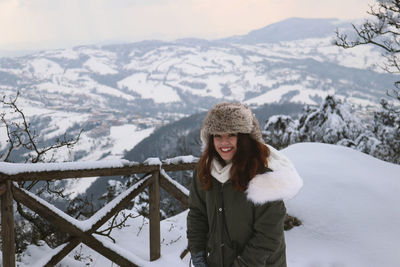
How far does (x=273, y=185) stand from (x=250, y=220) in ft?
0.82

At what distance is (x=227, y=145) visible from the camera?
1.96 m

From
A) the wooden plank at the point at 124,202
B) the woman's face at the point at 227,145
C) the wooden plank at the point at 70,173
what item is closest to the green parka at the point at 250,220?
the woman's face at the point at 227,145

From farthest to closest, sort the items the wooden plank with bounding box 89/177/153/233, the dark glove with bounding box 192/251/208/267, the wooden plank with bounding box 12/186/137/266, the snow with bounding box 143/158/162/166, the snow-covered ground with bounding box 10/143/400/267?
the snow-covered ground with bounding box 10/143/400/267
the snow with bounding box 143/158/162/166
the wooden plank with bounding box 89/177/153/233
the wooden plank with bounding box 12/186/137/266
the dark glove with bounding box 192/251/208/267

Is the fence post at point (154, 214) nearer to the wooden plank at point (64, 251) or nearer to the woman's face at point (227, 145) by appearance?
the wooden plank at point (64, 251)

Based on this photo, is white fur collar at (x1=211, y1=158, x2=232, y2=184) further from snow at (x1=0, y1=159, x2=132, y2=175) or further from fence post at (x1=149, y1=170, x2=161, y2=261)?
fence post at (x1=149, y1=170, x2=161, y2=261)

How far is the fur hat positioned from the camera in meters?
1.92

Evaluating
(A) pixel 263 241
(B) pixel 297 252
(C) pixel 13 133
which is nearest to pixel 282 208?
(A) pixel 263 241

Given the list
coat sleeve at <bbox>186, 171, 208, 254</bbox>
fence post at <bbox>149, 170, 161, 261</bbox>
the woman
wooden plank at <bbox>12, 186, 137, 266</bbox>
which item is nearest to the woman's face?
the woman

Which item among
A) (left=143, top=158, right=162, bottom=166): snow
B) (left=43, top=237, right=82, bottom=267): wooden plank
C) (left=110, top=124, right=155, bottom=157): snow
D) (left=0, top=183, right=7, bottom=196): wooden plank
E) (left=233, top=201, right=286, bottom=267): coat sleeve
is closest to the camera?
(left=233, top=201, right=286, bottom=267): coat sleeve

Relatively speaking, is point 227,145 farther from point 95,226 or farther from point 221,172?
point 95,226

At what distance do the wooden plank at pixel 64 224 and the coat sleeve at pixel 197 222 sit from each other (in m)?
1.37

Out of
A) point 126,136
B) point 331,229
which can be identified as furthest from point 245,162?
point 126,136

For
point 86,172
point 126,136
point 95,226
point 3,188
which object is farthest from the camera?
point 126,136

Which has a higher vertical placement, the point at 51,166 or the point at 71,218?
the point at 51,166
